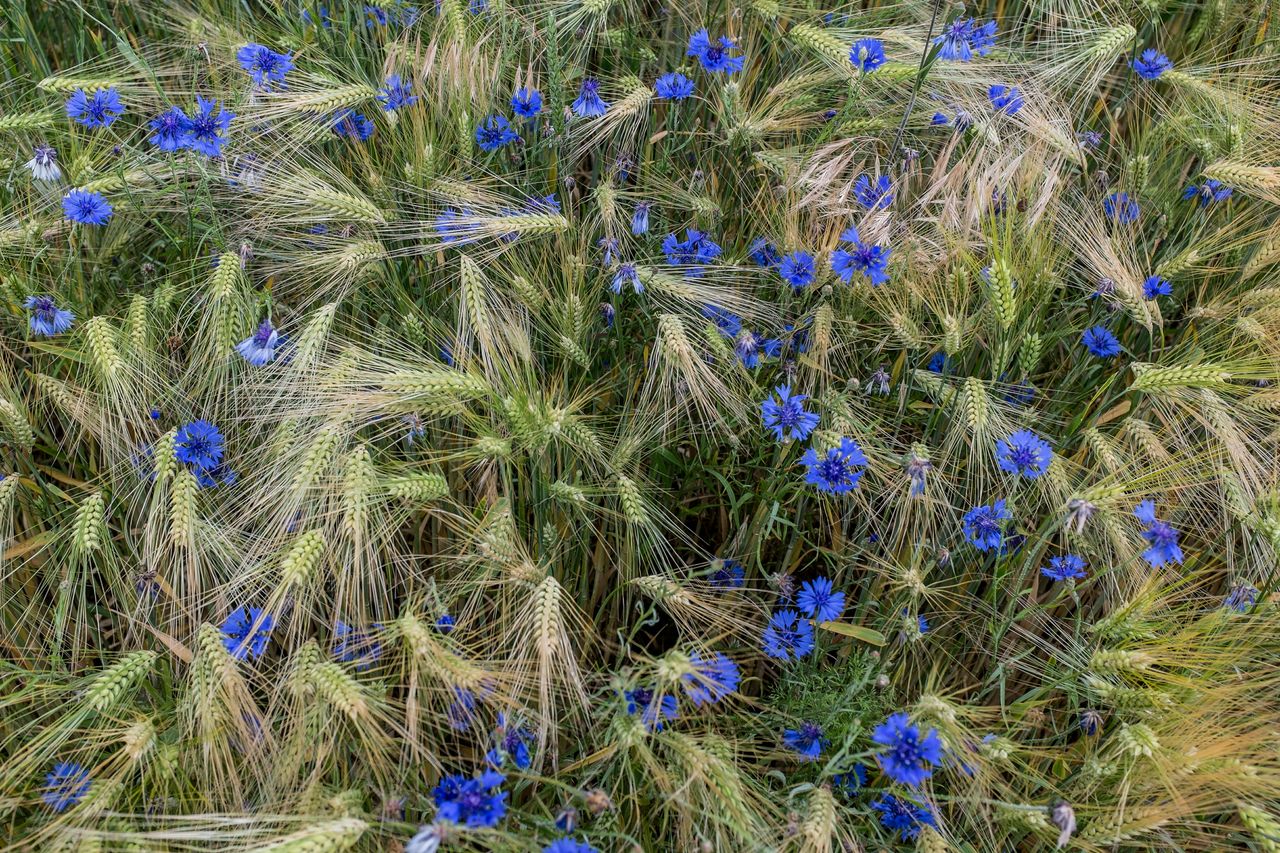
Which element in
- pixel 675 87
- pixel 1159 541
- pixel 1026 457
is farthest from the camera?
pixel 675 87

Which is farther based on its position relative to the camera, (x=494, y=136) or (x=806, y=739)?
(x=494, y=136)

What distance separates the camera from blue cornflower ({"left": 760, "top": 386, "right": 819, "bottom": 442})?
1996 mm

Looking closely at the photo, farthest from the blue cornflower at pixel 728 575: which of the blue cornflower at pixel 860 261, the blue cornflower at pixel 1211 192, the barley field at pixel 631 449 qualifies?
the blue cornflower at pixel 1211 192

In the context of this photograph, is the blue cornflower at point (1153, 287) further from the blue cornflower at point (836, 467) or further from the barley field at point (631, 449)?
the blue cornflower at point (836, 467)

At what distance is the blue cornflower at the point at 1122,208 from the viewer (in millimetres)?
2510

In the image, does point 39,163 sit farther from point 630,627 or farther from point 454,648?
point 630,627

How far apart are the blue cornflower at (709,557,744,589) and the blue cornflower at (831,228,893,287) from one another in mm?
629

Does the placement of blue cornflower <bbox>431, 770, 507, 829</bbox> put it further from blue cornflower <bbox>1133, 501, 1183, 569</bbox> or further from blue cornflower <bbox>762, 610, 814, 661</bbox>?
blue cornflower <bbox>1133, 501, 1183, 569</bbox>

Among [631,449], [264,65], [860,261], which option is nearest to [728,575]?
[631,449]

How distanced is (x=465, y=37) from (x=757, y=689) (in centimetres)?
165

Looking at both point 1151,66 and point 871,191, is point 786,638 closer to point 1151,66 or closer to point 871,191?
point 871,191

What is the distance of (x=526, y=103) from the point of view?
2490mm

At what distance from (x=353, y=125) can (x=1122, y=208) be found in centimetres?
186

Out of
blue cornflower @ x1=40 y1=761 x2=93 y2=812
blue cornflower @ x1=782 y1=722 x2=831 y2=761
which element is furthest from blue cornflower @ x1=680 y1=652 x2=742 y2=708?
blue cornflower @ x1=40 y1=761 x2=93 y2=812
